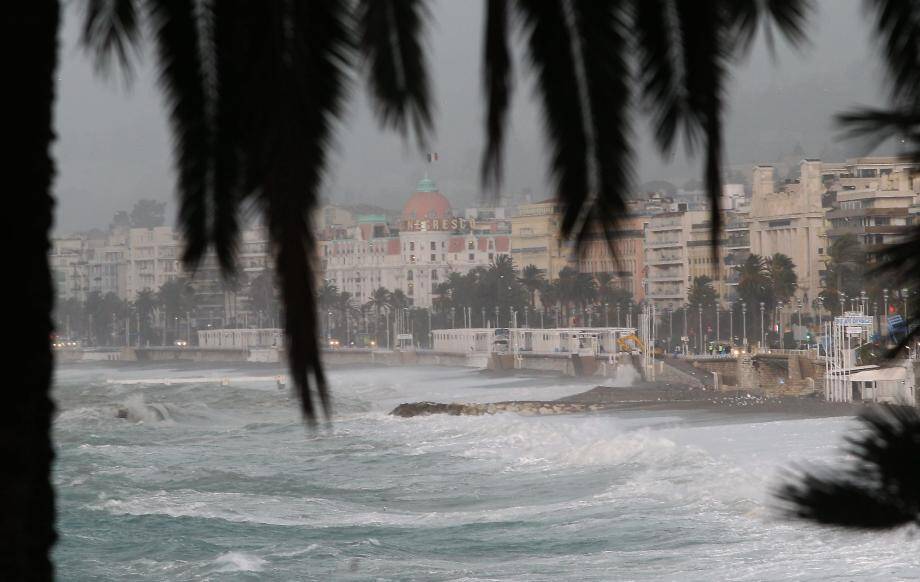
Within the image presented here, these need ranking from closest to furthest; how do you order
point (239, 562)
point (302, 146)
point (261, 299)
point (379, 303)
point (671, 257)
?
point (302, 146)
point (239, 562)
point (671, 257)
point (379, 303)
point (261, 299)

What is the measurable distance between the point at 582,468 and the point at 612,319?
76764mm

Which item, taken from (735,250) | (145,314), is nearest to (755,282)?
(735,250)

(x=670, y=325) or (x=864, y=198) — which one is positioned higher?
(x=864, y=198)

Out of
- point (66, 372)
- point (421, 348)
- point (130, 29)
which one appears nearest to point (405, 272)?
point (421, 348)

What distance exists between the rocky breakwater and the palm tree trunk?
49938 millimetres

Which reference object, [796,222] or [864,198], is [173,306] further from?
[864,198]

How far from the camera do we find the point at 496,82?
2.45 m

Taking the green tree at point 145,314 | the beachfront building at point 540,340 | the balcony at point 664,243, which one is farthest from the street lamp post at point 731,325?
the green tree at point 145,314

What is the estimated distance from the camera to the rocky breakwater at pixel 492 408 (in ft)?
179

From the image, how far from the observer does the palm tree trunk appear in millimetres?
2564

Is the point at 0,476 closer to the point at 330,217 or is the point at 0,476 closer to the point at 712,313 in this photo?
the point at 712,313

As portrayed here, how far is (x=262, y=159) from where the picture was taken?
7.79 feet

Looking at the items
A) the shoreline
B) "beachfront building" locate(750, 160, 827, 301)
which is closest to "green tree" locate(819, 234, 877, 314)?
"beachfront building" locate(750, 160, 827, 301)

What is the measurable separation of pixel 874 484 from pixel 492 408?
53748mm
